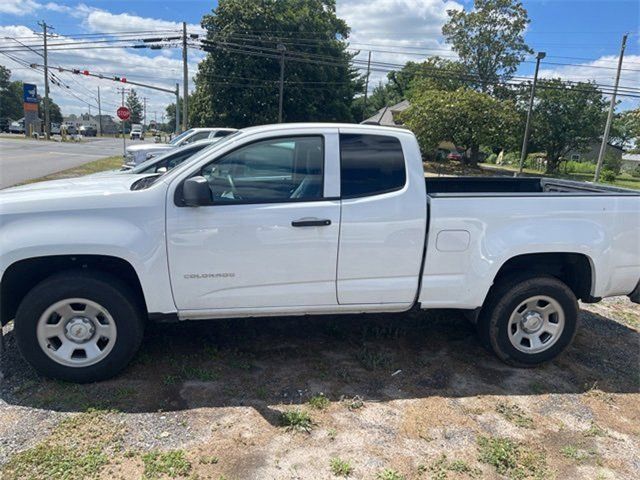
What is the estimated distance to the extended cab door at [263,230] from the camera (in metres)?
3.35

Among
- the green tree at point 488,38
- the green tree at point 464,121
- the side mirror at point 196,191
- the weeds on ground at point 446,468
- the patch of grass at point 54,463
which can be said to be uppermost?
the green tree at point 488,38

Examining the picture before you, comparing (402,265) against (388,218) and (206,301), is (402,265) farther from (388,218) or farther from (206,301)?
(206,301)

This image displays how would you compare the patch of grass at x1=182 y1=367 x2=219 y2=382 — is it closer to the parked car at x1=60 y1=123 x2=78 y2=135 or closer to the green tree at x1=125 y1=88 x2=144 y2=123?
the parked car at x1=60 y1=123 x2=78 y2=135

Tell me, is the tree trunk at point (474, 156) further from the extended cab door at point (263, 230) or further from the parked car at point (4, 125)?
the parked car at point (4, 125)

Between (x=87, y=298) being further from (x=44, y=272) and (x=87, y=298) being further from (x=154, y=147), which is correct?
(x=154, y=147)

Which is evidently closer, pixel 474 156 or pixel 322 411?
pixel 322 411

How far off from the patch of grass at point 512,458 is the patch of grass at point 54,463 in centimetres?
229

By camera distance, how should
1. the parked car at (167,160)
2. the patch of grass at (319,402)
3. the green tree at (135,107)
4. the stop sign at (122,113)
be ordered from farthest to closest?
the green tree at (135,107), the stop sign at (122,113), the parked car at (167,160), the patch of grass at (319,402)

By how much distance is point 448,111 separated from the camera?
1296 inches

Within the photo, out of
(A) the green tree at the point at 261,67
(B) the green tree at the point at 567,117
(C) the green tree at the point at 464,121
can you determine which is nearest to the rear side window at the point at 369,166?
(C) the green tree at the point at 464,121

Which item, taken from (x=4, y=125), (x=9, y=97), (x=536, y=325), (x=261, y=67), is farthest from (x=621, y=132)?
(x=9, y=97)

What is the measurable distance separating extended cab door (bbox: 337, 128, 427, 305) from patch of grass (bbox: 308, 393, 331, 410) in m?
0.73

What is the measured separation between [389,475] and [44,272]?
9.29ft

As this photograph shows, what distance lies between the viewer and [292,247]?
3.44m
